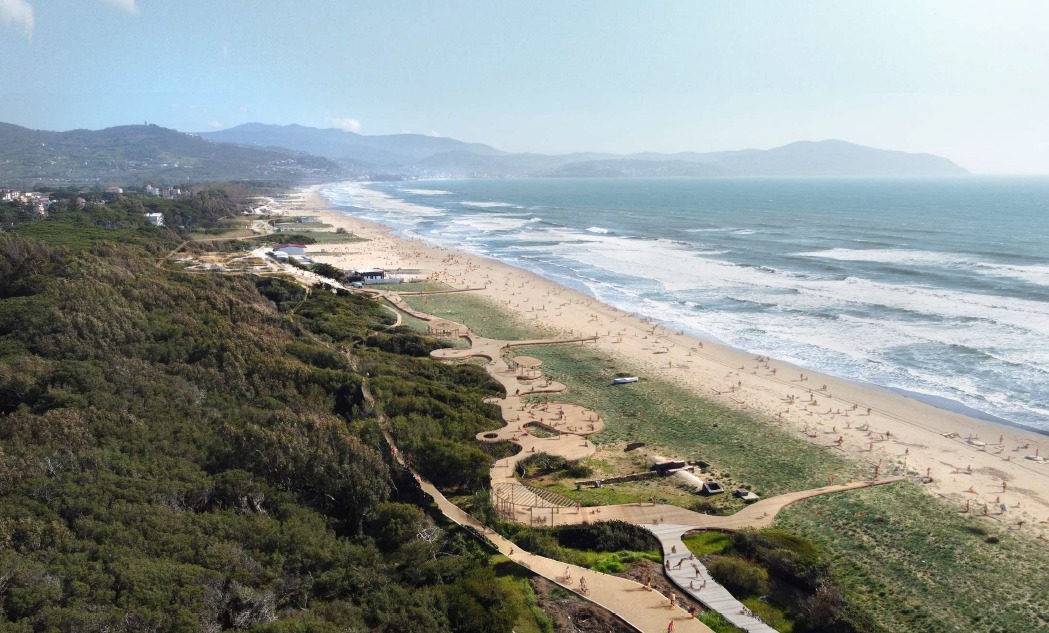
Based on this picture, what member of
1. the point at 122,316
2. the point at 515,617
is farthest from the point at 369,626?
the point at 122,316

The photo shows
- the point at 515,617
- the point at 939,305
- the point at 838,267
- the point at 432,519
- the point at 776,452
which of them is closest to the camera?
the point at 515,617

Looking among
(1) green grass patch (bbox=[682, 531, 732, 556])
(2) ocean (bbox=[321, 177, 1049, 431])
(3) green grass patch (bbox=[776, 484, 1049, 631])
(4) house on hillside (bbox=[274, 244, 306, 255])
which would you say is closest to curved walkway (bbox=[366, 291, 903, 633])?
(1) green grass patch (bbox=[682, 531, 732, 556])

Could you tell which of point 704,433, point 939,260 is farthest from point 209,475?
point 939,260

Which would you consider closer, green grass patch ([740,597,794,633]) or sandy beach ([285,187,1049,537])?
green grass patch ([740,597,794,633])

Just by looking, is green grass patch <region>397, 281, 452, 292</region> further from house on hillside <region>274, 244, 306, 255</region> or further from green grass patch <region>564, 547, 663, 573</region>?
green grass patch <region>564, 547, 663, 573</region>

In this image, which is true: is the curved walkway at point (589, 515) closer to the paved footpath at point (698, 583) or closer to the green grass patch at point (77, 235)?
the paved footpath at point (698, 583)

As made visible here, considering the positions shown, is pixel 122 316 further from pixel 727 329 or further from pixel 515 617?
pixel 727 329
